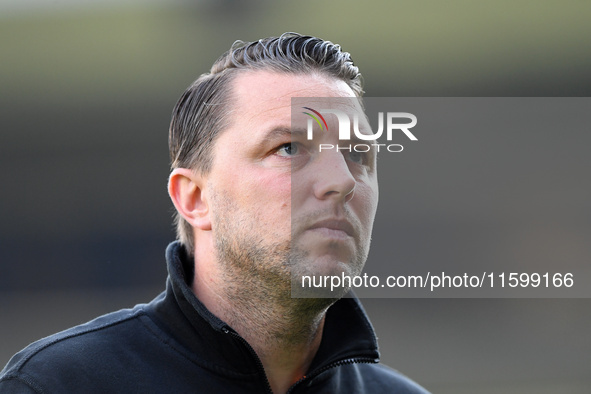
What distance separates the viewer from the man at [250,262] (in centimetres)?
169

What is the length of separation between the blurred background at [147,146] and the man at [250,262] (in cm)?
478

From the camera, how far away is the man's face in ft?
5.67

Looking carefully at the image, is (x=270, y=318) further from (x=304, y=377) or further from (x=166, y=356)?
(x=166, y=356)

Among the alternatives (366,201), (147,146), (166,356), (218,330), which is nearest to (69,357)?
(166,356)

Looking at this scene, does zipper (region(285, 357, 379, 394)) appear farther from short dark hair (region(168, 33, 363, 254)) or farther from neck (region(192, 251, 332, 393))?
short dark hair (region(168, 33, 363, 254))

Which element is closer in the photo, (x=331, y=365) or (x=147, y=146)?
(x=331, y=365)

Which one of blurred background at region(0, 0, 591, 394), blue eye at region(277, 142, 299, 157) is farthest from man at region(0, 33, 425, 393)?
blurred background at region(0, 0, 591, 394)

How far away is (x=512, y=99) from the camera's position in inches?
211

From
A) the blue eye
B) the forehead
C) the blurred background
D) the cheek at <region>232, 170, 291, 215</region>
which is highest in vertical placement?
the blurred background

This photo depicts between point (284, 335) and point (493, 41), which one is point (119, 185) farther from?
point (284, 335)

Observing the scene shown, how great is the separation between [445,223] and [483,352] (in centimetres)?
325

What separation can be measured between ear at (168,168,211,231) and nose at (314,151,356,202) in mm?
357

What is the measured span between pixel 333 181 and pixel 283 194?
0.14 metres

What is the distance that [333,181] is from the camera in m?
1.77
